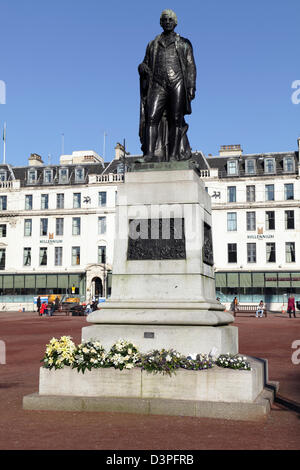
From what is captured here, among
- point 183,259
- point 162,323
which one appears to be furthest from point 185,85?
point 162,323

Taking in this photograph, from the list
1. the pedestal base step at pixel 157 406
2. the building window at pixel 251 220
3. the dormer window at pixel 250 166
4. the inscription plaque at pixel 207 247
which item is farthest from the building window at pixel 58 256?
the pedestal base step at pixel 157 406

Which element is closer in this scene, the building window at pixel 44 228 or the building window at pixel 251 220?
the building window at pixel 251 220

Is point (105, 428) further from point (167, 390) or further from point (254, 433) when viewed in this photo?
point (254, 433)

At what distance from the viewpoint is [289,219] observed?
6075 centimetres

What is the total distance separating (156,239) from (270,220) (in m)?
54.3

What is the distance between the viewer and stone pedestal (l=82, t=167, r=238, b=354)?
819cm

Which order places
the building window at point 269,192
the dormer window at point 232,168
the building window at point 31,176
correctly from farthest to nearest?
1. the building window at point 31,176
2. the dormer window at point 232,168
3. the building window at point 269,192

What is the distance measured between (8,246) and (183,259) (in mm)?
62685

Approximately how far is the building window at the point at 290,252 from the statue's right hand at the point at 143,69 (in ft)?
173

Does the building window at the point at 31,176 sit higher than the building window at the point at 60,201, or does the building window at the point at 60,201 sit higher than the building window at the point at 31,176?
the building window at the point at 31,176

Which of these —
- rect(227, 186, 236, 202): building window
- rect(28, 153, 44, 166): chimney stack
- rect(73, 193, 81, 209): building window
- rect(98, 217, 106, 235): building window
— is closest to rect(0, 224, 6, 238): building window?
rect(28, 153, 44, 166): chimney stack

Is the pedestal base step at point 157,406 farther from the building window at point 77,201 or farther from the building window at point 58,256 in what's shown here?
the building window at point 77,201

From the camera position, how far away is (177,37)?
1008 cm

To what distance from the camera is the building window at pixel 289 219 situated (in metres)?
60.5
